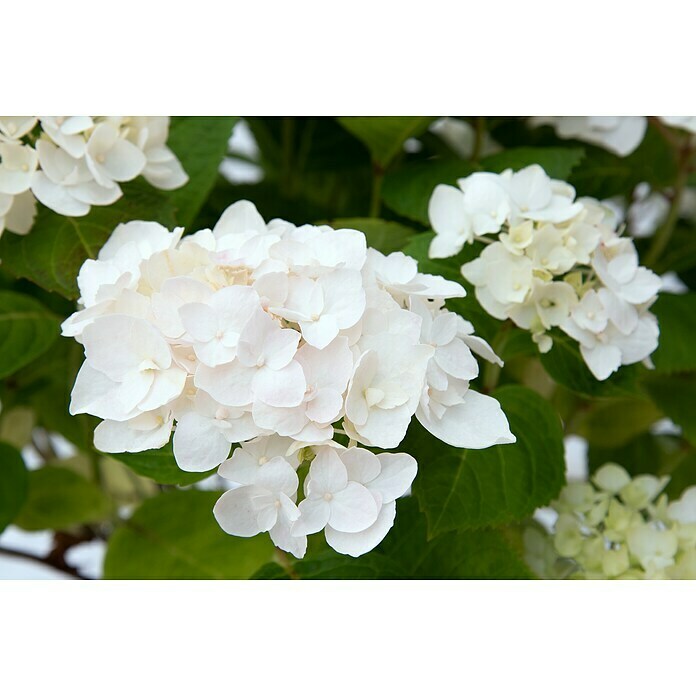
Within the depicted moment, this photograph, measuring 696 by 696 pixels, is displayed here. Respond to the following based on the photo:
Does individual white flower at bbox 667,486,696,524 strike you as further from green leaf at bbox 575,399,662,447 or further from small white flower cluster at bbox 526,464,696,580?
green leaf at bbox 575,399,662,447

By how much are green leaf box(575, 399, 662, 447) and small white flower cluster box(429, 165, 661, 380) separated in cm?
23

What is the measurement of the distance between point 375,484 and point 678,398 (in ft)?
1.09

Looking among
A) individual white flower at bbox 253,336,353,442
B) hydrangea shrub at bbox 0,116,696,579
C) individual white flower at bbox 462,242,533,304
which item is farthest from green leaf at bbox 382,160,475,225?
individual white flower at bbox 253,336,353,442

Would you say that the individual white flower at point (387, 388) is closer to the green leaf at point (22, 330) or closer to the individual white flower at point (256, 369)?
the individual white flower at point (256, 369)

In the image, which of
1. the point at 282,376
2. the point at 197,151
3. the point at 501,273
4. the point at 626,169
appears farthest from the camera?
the point at 626,169

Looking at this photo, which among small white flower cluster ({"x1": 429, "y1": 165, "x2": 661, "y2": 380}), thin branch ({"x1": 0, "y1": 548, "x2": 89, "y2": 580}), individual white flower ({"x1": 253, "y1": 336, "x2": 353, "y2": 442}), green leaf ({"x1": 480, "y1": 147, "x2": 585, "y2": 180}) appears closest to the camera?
individual white flower ({"x1": 253, "y1": 336, "x2": 353, "y2": 442})

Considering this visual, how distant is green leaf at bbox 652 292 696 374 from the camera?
1.62ft

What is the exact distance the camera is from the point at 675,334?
502mm

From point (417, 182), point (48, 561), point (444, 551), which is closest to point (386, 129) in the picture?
point (417, 182)

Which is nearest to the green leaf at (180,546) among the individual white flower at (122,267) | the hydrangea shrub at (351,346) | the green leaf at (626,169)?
the hydrangea shrub at (351,346)

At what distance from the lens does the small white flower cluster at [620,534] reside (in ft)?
1.48

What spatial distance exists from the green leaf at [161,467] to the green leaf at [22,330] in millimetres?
118

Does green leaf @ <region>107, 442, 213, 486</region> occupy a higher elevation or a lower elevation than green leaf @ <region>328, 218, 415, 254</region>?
lower

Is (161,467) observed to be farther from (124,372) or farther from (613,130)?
(613,130)
